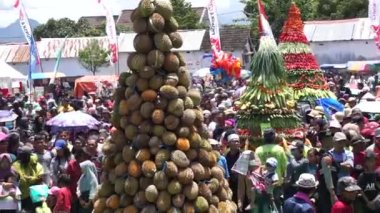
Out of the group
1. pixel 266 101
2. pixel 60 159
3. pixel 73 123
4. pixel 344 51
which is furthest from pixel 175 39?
pixel 344 51

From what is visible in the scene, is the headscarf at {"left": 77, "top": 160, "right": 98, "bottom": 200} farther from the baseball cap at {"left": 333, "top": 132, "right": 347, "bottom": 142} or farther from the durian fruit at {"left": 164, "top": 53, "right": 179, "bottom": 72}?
the durian fruit at {"left": 164, "top": 53, "right": 179, "bottom": 72}

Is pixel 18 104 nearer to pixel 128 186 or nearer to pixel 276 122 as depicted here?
pixel 276 122

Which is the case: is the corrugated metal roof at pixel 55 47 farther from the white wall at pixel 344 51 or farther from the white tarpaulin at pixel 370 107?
the white tarpaulin at pixel 370 107

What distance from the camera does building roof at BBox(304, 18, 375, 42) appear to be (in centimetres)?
6094

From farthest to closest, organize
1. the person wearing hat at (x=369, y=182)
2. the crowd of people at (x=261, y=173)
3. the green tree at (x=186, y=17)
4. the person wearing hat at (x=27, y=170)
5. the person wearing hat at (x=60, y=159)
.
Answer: the green tree at (x=186, y=17) → the person wearing hat at (x=60, y=159) → the person wearing hat at (x=27, y=170) → the crowd of people at (x=261, y=173) → the person wearing hat at (x=369, y=182)

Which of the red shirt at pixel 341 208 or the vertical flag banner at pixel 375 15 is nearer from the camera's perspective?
the red shirt at pixel 341 208

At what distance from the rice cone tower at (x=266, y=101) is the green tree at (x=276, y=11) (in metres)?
46.3

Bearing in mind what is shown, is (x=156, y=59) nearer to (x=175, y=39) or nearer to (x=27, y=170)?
(x=175, y=39)

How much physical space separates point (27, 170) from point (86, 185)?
0.83 m

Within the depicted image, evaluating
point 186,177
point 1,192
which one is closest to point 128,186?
point 186,177

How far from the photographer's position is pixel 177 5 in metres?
75.9

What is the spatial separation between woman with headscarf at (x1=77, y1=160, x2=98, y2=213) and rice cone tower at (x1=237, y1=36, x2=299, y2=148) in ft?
12.5

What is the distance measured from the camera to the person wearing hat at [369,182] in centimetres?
917

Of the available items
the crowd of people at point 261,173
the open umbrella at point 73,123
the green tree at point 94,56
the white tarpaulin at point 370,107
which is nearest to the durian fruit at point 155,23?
the crowd of people at point 261,173
